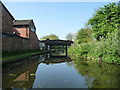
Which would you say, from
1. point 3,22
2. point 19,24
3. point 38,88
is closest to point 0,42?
point 3,22

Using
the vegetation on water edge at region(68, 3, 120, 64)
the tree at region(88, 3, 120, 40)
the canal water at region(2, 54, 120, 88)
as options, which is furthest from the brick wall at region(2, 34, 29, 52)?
the tree at region(88, 3, 120, 40)

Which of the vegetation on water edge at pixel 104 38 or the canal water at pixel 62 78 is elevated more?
the vegetation on water edge at pixel 104 38

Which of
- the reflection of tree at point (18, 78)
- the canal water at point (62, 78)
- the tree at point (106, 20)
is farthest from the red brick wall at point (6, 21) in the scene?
the tree at point (106, 20)

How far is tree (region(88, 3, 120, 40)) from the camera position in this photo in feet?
102

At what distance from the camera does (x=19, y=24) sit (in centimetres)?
3994

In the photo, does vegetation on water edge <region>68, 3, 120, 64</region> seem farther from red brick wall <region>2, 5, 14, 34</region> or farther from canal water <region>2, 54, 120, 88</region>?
red brick wall <region>2, 5, 14, 34</region>

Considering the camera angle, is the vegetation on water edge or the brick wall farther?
the brick wall

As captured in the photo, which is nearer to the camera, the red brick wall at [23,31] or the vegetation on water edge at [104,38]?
the vegetation on water edge at [104,38]

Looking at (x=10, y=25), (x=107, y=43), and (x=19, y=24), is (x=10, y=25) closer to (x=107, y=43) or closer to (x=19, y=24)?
(x=19, y=24)

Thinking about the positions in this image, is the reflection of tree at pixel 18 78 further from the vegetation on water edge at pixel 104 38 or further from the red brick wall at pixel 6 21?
the red brick wall at pixel 6 21

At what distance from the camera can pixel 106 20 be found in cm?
3244

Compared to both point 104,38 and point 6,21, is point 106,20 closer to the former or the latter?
point 104,38

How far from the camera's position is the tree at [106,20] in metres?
31.2

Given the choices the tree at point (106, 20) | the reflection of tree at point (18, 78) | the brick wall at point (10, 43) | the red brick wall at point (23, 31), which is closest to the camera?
the reflection of tree at point (18, 78)
